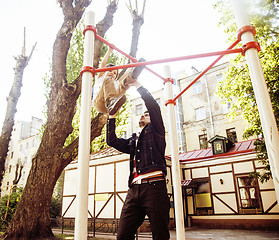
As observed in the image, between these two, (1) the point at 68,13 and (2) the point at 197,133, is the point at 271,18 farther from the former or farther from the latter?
(2) the point at 197,133

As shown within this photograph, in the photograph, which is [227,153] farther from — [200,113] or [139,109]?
[139,109]

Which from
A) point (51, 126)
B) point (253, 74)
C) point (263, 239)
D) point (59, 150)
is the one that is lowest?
point (263, 239)

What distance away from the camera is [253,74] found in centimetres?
171

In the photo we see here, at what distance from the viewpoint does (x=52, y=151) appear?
5.26 meters

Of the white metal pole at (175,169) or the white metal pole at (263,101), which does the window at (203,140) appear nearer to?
the white metal pole at (175,169)

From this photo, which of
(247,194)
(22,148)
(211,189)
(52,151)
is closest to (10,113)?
(52,151)

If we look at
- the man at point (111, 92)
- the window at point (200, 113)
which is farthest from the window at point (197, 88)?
the man at point (111, 92)

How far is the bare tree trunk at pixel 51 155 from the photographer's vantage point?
497 cm

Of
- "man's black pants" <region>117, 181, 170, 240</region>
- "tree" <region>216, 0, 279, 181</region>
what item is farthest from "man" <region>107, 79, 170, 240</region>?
"tree" <region>216, 0, 279, 181</region>

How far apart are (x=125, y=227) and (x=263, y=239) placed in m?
6.43

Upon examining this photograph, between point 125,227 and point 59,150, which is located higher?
point 59,150

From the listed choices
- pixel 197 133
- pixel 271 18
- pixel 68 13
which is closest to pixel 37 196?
pixel 68 13

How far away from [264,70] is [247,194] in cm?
656

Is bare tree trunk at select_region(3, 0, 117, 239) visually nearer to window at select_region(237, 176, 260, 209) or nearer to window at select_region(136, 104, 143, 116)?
window at select_region(237, 176, 260, 209)
